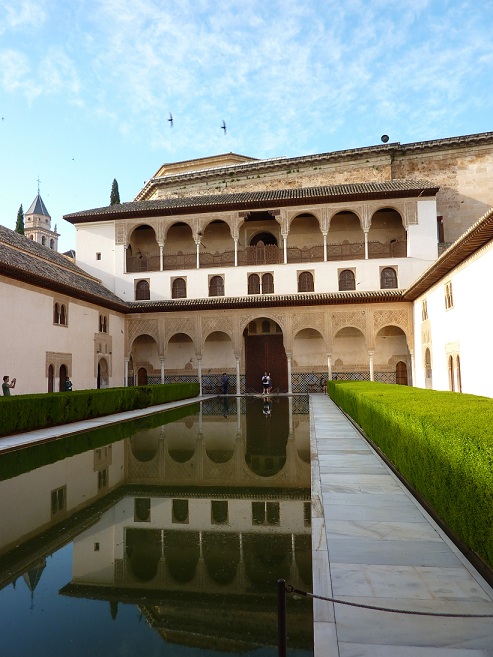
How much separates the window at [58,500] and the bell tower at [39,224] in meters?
66.1

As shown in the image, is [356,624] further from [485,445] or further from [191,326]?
[191,326]

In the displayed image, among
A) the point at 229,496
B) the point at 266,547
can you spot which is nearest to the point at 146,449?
the point at 229,496

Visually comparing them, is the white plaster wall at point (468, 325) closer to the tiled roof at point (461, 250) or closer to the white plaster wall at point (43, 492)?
the tiled roof at point (461, 250)

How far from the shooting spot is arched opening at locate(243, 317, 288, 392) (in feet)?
90.0

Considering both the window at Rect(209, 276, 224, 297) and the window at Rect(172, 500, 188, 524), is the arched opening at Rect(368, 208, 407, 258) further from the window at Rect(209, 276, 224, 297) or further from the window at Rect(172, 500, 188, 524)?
the window at Rect(172, 500, 188, 524)

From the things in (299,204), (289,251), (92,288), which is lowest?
(92,288)

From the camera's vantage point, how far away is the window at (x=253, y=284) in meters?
26.0

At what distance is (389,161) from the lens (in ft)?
98.3

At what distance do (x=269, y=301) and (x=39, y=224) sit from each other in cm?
5339

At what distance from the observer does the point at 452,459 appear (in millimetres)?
3969

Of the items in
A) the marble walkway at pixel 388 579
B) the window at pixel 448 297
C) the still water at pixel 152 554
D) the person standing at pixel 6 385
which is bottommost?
the still water at pixel 152 554

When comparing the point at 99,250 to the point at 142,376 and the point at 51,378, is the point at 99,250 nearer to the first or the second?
the point at 142,376

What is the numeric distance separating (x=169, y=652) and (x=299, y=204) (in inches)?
964

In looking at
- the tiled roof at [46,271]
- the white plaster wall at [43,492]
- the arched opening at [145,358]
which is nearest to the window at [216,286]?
the arched opening at [145,358]
